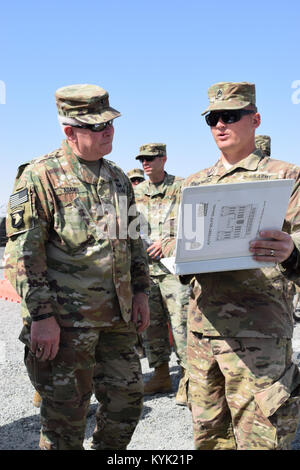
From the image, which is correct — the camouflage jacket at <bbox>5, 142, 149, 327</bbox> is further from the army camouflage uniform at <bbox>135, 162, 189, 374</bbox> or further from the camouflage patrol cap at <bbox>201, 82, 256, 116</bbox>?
the army camouflage uniform at <bbox>135, 162, 189, 374</bbox>

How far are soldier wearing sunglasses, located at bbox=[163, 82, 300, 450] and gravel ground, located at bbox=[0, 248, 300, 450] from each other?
1065 mm

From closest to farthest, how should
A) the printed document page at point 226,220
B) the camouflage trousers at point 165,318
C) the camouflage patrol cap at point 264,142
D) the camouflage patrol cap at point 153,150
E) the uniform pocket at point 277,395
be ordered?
the printed document page at point 226,220 → the uniform pocket at point 277,395 → the camouflage trousers at point 165,318 → the camouflage patrol cap at point 153,150 → the camouflage patrol cap at point 264,142

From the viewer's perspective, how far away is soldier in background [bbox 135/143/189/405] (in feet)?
15.6

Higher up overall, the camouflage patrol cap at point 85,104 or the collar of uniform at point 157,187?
the camouflage patrol cap at point 85,104

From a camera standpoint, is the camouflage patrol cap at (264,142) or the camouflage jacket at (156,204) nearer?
the camouflage jacket at (156,204)

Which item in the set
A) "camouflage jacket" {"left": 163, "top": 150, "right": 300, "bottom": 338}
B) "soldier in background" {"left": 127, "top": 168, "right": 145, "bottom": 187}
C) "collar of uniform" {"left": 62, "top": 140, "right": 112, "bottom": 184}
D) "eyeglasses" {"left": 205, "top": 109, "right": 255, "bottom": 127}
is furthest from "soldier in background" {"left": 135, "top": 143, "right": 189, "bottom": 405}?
"soldier in background" {"left": 127, "top": 168, "right": 145, "bottom": 187}

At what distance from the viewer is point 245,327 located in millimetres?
2578

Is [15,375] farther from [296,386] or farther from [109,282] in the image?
[296,386]

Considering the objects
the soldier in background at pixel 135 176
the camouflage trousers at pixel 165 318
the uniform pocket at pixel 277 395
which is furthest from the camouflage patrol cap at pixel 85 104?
the soldier in background at pixel 135 176

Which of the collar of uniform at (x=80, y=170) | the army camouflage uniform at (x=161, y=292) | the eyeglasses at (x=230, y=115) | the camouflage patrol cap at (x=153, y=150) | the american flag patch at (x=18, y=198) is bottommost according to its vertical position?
the army camouflage uniform at (x=161, y=292)

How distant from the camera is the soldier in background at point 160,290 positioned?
475 cm

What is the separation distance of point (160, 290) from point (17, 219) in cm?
267

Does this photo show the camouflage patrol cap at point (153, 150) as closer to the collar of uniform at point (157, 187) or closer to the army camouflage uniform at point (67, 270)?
the collar of uniform at point (157, 187)

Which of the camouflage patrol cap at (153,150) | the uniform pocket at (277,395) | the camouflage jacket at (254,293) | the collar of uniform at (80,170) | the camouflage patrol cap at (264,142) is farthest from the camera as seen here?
the camouflage patrol cap at (264,142)
